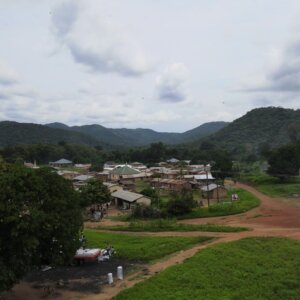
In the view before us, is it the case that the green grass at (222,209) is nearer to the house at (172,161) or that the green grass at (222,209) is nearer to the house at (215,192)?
the house at (215,192)

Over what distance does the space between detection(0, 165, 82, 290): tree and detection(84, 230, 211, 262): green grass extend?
737 cm

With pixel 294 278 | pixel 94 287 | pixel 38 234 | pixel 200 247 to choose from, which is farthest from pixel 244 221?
pixel 38 234

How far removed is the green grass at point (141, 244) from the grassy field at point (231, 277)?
2.82m

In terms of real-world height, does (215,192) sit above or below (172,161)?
below

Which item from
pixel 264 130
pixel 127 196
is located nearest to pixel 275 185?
pixel 127 196

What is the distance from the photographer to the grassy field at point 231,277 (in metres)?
19.8

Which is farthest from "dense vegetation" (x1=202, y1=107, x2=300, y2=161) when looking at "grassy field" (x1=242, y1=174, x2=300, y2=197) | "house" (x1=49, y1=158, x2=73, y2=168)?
"grassy field" (x1=242, y1=174, x2=300, y2=197)

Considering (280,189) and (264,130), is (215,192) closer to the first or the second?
(280,189)

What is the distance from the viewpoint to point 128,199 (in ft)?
183

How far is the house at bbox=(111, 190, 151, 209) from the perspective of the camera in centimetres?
5518

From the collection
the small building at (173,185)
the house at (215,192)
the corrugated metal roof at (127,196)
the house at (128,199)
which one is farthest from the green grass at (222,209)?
the small building at (173,185)

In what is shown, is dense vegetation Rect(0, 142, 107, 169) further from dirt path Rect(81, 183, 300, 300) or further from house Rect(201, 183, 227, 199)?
dirt path Rect(81, 183, 300, 300)

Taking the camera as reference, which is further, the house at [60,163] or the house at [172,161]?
the house at [60,163]

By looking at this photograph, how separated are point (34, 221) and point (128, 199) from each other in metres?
37.5
